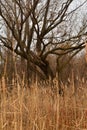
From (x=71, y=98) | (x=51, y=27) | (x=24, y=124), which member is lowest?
(x=24, y=124)

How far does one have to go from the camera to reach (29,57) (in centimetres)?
718

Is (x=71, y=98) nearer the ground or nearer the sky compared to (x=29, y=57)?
nearer the ground

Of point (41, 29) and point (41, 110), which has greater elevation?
point (41, 29)

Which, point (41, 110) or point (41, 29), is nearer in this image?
point (41, 110)

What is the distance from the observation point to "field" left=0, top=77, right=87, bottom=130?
301 centimetres

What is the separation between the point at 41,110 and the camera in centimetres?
366

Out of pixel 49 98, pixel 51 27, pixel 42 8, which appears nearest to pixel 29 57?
pixel 51 27

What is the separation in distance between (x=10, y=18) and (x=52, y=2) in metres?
1.10

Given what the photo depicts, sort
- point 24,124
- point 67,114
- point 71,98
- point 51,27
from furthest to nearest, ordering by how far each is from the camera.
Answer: point 51,27
point 71,98
point 67,114
point 24,124

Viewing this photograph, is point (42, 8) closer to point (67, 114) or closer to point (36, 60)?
point (36, 60)

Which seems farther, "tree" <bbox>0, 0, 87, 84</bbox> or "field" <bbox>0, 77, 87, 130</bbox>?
"tree" <bbox>0, 0, 87, 84</bbox>

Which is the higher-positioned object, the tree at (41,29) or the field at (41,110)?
the tree at (41,29)

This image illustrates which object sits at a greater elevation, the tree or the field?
the tree

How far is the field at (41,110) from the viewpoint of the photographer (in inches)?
118
